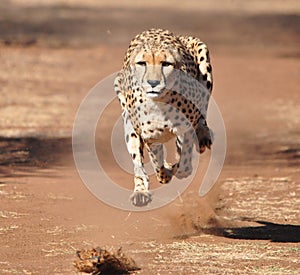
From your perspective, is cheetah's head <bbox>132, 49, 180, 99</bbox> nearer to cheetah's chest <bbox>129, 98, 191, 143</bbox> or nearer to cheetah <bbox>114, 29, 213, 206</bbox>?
cheetah <bbox>114, 29, 213, 206</bbox>

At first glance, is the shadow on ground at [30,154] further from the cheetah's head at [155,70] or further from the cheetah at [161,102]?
the cheetah's head at [155,70]

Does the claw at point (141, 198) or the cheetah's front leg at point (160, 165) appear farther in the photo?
the cheetah's front leg at point (160, 165)

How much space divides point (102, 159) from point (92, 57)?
11.4 meters

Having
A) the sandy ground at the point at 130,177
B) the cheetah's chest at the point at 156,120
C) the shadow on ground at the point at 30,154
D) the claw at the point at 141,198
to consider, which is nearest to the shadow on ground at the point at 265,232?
the sandy ground at the point at 130,177

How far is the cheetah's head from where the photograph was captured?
24.3ft

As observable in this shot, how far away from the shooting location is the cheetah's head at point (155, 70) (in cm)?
740

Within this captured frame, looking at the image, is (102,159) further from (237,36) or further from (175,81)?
(237,36)

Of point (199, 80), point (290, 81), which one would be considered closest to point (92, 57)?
point (290, 81)

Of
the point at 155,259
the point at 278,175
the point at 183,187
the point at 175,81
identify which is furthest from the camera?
the point at 278,175

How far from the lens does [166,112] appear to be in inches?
301

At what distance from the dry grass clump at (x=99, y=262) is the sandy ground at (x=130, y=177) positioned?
0.23 m

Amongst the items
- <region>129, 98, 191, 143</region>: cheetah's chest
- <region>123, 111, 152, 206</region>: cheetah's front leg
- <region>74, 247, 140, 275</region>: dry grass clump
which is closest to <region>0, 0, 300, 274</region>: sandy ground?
<region>74, 247, 140, 275</region>: dry grass clump

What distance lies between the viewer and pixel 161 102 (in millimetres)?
7578

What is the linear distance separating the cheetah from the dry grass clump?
1306 mm
